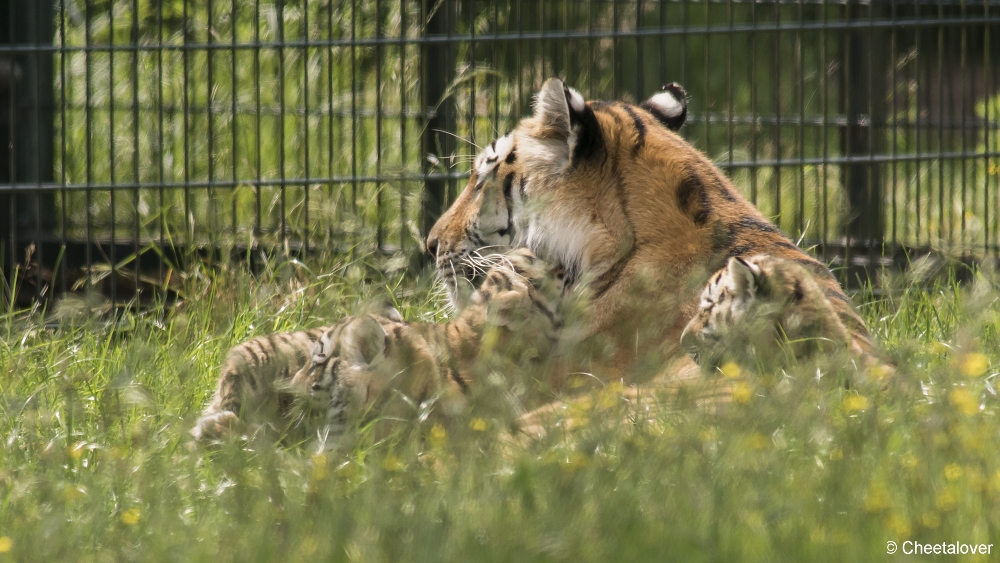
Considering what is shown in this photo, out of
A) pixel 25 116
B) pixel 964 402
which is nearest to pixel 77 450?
pixel 964 402

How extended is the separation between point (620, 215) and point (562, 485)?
4.77ft

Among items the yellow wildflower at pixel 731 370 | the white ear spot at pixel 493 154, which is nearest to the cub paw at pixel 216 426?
the white ear spot at pixel 493 154

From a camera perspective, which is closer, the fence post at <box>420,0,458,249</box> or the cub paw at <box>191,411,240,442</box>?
the cub paw at <box>191,411,240,442</box>

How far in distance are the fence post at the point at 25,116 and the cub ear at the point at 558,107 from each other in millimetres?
2538

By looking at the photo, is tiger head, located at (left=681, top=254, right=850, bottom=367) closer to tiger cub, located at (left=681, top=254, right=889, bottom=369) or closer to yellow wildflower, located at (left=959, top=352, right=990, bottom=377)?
tiger cub, located at (left=681, top=254, right=889, bottom=369)

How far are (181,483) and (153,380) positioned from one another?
3.64ft

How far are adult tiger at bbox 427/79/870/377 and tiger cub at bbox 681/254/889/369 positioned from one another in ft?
0.33

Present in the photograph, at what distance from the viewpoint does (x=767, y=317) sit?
9.61 ft

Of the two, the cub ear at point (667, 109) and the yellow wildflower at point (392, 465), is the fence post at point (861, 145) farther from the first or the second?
→ the yellow wildflower at point (392, 465)

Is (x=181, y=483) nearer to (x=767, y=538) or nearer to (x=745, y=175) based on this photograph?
(x=767, y=538)

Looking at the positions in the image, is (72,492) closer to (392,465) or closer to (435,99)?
(392,465)

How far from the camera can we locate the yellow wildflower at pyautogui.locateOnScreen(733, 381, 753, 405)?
254 centimetres

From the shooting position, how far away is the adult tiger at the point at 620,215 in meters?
3.28

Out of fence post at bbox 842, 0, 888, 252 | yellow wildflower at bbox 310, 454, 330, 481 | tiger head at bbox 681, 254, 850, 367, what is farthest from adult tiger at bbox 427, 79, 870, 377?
fence post at bbox 842, 0, 888, 252
